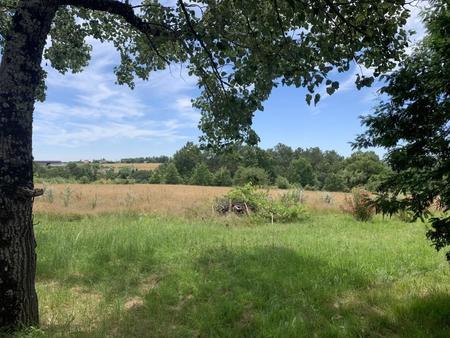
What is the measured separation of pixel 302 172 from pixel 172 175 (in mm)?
25406

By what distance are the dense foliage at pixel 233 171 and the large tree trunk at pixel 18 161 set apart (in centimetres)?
229

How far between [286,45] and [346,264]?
439cm

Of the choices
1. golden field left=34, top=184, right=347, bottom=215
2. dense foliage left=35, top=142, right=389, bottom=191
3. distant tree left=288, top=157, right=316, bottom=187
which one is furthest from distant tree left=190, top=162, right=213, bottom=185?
distant tree left=288, top=157, right=316, bottom=187

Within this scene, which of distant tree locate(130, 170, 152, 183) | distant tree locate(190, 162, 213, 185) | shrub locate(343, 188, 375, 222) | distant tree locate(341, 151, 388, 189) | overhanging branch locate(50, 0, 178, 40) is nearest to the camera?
overhanging branch locate(50, 0, 178, 40)

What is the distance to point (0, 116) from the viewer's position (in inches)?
146

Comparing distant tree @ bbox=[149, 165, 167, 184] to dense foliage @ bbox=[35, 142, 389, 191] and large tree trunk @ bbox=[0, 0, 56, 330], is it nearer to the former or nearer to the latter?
dense foliage @ bbox=[35, 142, 389, 191]

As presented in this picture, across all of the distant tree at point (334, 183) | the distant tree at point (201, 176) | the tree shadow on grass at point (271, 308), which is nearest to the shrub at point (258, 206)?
the tree shadow on grass at point (271, 308)

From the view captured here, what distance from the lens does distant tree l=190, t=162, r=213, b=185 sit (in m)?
41.3

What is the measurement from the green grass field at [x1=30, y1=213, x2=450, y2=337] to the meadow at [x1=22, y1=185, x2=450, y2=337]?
0.02m

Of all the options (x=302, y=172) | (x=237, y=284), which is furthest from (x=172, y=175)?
(x=237, y=284)

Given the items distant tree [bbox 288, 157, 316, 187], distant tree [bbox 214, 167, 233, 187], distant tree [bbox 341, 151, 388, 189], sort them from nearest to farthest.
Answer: distant tree [bbox 341, 151, 388, 189], distant tree [bbox 214, 167, 233, 187], distant tree [bbox 288, 157, 316, 187]

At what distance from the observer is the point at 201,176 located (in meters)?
43.1

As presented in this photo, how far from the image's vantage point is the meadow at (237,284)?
4.30 m

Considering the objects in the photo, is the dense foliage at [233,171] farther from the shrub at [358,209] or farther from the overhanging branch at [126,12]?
the overhanging branch at [126,12]
